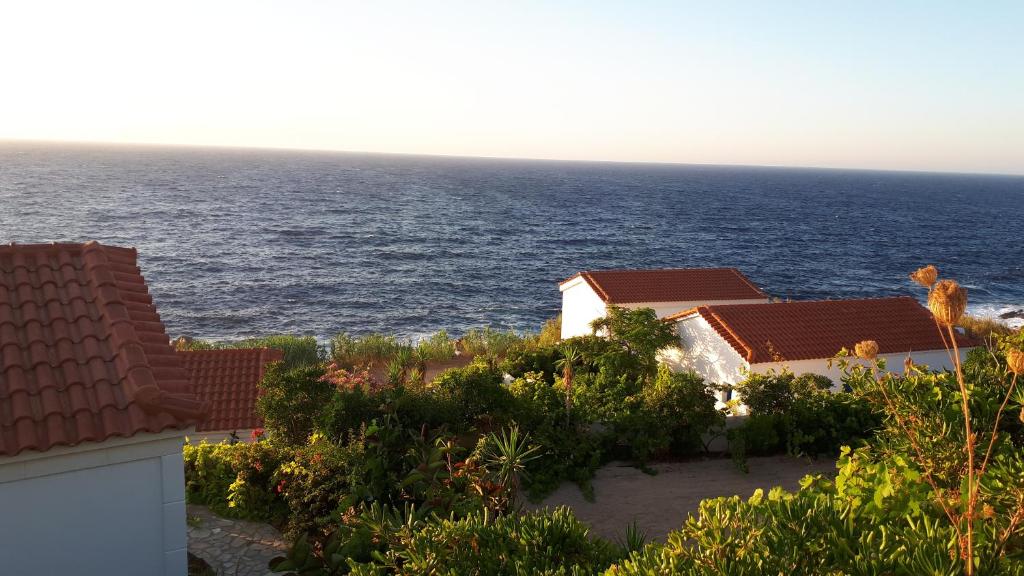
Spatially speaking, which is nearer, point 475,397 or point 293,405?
point 293,405

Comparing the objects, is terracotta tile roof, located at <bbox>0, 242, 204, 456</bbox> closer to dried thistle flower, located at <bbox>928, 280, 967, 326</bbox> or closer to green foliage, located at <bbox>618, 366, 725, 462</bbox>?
dried thistle flower, located at <bbox>928, 280, 967, 326</bbox>

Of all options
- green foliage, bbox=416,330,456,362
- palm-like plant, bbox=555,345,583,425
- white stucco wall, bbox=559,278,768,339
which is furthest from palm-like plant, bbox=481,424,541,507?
green foliage, bbox=416,330,456,362

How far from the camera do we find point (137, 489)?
27.6 feet

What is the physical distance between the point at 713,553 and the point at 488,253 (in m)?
73.5

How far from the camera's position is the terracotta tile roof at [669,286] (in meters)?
30.2

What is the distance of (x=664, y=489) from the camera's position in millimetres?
14727

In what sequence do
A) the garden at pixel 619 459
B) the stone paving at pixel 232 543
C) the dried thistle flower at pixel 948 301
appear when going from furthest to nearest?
the stone paving at pixel 232 543
the garden at pixel 619 459
the dried thistle flower at pixel 948 301

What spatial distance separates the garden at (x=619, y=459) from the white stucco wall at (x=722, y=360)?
0.79 meters

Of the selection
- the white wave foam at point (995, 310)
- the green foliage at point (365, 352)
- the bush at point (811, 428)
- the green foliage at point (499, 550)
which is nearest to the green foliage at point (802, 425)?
the bush at point (811, 428)

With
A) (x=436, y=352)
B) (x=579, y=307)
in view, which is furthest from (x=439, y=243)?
(x=579, y=307)

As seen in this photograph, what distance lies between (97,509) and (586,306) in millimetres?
24562

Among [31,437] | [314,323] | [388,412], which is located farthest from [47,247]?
[314,323]

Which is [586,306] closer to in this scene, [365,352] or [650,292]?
[650,292]

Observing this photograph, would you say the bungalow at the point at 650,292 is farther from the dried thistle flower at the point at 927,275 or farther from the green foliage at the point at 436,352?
the dried thistle flower at the point at 927,275
